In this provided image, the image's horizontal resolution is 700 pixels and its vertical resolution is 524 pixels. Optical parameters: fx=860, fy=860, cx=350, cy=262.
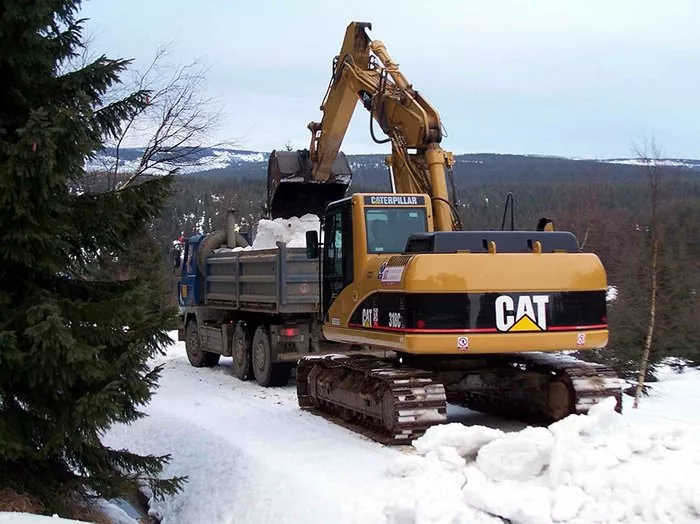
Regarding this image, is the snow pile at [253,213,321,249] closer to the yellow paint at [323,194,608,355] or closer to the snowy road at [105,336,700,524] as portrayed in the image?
the snowy road at [105,336,700,524]

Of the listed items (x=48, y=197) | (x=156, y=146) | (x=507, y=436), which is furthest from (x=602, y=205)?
(x=48, y=197)

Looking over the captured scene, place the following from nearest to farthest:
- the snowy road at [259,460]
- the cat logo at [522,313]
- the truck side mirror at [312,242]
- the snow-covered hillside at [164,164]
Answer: the snowy road at [259,460] → the cat logo at [522,313] → the truck side mirror at [312,242] → the snow-covered hillside at [164,164]

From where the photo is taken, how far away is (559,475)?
20.9 ft

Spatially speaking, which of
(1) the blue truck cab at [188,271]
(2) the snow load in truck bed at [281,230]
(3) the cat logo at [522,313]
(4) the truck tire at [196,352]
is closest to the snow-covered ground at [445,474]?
(3) the cat logo at [522,313]

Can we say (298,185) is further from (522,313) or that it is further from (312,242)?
(522,313)

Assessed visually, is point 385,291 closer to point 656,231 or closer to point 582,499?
point 582,499

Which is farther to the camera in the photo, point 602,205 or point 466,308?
point 602,205

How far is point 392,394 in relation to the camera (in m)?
8.68

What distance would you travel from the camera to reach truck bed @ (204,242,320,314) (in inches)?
508

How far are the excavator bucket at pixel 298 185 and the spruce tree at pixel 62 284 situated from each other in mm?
7560

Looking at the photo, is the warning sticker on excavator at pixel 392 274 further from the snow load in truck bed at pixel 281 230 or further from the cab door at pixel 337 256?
the snow load in truck bed at pixel 281 230

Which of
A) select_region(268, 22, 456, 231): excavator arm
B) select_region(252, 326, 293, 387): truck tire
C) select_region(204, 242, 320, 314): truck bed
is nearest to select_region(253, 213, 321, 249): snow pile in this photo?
select_region(204, 242, 320, 314): truck bed

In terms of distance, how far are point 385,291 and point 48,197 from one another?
376cm

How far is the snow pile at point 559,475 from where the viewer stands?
19.5 ft
